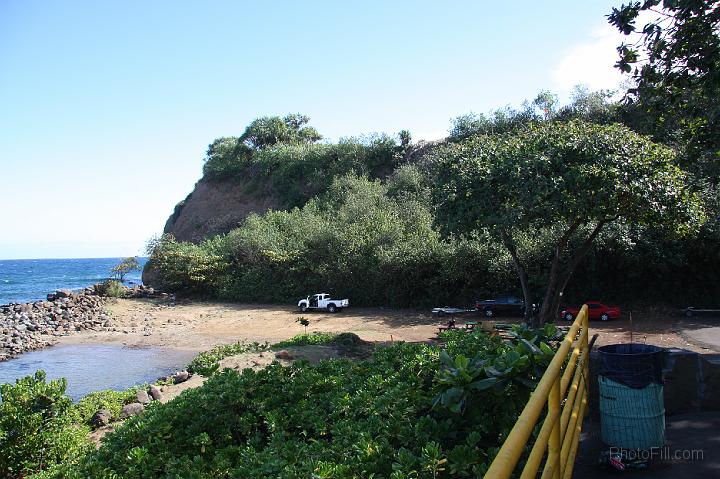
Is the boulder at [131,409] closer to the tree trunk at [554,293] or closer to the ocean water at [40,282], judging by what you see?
the tree trunk at [554,293]

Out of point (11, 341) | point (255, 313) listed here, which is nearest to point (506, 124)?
point (255, 313)

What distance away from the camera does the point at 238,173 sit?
51250mm

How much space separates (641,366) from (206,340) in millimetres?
19681

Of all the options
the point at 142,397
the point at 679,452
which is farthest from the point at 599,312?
the point at 679,452

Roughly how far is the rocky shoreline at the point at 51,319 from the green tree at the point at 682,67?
2343 cm


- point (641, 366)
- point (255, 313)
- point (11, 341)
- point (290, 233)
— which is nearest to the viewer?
point (641, 366)

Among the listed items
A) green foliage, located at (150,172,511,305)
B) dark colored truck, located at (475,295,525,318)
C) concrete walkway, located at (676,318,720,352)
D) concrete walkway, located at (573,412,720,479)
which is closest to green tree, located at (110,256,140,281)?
green foliage, located at (150,172,511,305)

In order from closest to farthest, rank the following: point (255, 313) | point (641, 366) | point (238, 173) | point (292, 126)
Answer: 1. point (641, 366)
2. point (255, 313)
3. point (238, 173)
4. point (292, 126)

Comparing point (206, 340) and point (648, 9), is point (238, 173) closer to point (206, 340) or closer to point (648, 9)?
point (206, 340)

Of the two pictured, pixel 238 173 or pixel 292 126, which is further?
pixel 292 126

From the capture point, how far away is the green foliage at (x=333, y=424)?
325 cm

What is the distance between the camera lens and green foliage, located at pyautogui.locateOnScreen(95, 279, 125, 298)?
34500mm

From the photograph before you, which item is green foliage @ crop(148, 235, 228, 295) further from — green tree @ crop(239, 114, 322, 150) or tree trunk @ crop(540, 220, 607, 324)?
tree trunk @ crop(540, 220, 607, 324)

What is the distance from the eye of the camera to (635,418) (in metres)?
4.15
